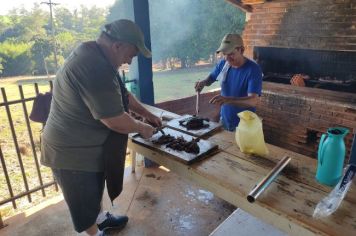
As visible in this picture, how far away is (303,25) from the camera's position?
4.17 meters

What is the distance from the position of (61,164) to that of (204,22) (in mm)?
11876

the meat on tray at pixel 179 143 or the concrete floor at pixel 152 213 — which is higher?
the meat on tray at pixel 179 143

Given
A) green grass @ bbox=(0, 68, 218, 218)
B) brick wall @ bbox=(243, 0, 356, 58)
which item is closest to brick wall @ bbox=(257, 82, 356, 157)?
brick wall @ bbox=(243, 0, 356, 58)

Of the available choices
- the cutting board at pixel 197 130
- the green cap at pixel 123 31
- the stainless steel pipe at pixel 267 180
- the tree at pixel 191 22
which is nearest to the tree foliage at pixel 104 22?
the tree at pixel 191 22

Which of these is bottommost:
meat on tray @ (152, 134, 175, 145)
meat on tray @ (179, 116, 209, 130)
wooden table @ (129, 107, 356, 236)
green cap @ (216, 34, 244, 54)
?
wooden table @ (129, 107, 356, 236)

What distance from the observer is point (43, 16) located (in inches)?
717

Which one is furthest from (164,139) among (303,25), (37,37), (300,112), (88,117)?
(37,37)

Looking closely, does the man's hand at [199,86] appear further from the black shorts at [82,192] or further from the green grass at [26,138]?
the green grass at [26,138]

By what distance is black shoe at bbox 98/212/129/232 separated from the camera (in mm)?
2530

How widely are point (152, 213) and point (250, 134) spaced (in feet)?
5.06

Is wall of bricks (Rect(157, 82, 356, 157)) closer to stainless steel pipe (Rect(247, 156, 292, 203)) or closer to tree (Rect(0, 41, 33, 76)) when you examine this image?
stainless steel pipe (Rect(247, 156, 292, 203))

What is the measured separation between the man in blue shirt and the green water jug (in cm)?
111

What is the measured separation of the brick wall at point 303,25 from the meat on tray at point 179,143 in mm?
3093

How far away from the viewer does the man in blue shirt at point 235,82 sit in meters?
2.50
